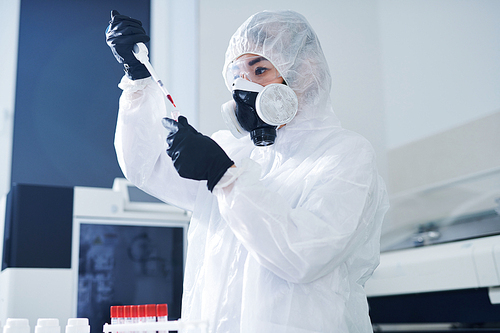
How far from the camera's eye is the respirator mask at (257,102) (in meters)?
1.07

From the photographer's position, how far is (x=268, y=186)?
1084mm

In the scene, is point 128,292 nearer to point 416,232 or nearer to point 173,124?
point 173,124

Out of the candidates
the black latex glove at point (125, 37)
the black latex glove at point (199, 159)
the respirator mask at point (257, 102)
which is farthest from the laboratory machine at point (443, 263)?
the black latex glove at point (125, 37)

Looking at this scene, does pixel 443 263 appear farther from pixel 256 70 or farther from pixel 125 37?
pixel 125 37

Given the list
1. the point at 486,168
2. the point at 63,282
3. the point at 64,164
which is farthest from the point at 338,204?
the point at 64,164

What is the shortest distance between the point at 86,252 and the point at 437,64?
6.30 ft

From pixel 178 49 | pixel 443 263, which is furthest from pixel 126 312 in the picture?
pixel 178 49

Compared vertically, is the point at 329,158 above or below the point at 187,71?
below

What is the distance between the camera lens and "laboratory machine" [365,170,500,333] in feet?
5.57

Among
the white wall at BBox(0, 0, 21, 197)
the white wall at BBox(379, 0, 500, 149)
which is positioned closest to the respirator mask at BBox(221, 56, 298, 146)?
the white wall at BBox(379, 0, 500, 149)

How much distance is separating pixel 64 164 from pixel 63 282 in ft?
2.85

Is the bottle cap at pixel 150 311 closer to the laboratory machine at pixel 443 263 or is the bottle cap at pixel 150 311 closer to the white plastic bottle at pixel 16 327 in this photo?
the white plastic bottle at pixel 16 327

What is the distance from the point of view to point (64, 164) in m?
2.35

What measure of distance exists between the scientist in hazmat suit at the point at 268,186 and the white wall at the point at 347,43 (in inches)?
46.4
